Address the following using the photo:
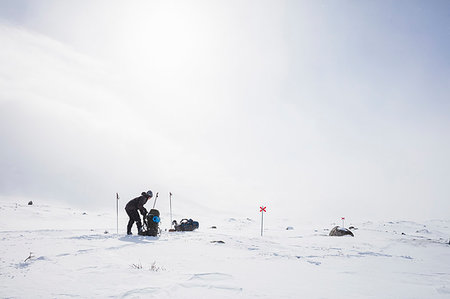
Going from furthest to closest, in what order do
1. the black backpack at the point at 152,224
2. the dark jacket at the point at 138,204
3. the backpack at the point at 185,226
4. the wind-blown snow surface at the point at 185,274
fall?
the backpack at the point at 185,226, the dark jacket at the point at 138,204, the black backpack at the point at 152,224, the wind-blown snow surface at the point at 185,274

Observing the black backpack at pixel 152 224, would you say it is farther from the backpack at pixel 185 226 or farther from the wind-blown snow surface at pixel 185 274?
the backpack at pixel 185 226

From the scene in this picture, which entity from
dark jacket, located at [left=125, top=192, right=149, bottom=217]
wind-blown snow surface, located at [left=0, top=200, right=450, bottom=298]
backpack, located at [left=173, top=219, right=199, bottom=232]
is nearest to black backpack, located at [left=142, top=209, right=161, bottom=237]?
dark jacket, located at [left=125, top=192, right=149, bottom=217]

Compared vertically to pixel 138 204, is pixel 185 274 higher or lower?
lower

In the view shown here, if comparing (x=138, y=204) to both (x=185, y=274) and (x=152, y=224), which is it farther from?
(x=185, y=274)

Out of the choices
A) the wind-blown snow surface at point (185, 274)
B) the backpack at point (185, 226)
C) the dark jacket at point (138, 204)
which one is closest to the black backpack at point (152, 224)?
the dark jacket at point (138, 204)

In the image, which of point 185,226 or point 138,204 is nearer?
point 138,204

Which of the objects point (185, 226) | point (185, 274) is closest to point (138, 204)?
point (185, 226)

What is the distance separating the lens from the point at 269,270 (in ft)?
21.0

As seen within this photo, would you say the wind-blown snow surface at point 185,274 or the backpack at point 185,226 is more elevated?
the wind-blown snow surface at point 185,274

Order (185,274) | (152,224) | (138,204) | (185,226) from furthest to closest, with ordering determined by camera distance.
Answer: (185,226), (138,204), (152,224), (185,274)

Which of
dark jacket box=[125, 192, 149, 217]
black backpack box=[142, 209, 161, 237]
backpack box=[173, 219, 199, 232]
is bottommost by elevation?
backpack box=[173, 219, 199, 232]

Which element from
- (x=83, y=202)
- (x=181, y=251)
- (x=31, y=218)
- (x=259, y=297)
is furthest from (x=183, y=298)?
(x=83, y=202)

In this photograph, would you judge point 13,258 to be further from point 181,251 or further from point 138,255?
point 181,251

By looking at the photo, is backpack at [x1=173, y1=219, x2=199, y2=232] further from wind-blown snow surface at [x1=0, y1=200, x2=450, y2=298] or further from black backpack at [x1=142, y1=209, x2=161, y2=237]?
wind-blown snow surface at [x1=0, y1=200, x2=450, y2=298]
